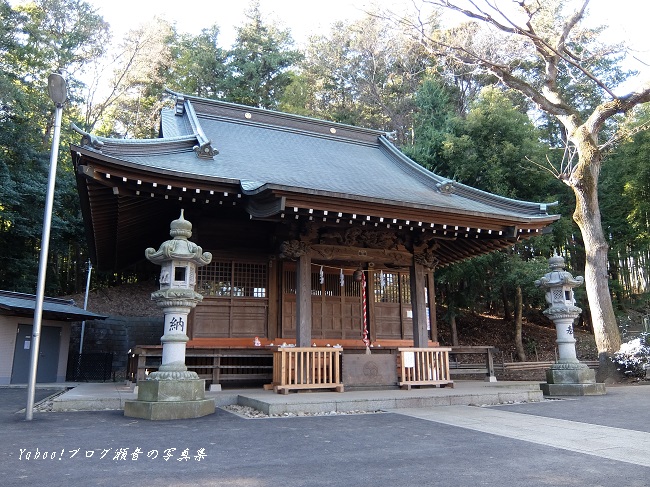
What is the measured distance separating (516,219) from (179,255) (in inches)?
255

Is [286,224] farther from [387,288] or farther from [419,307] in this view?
[387,288]

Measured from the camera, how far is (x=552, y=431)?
494cm

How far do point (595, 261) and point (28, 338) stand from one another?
52.1ft

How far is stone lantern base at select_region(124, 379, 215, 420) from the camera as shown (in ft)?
18.9

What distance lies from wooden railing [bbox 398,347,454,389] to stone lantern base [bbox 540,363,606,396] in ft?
6.64

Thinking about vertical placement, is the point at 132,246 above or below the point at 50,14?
below

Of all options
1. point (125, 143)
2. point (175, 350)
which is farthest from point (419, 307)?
point (125, 143)

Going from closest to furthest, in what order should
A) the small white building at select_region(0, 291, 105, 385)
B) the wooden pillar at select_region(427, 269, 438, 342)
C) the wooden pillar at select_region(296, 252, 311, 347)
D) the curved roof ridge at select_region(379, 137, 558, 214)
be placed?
the wooden pillar at select_region(296, 252, 311, 347), the curved roof ridge at select_region(379, 137, 558, 214), the wooden pillar at select_region(427, 269, 438, 342), the small white building at select_region(0, 291, 105, 385)

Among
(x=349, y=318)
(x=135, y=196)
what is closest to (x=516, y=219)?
(x=349, y=318)

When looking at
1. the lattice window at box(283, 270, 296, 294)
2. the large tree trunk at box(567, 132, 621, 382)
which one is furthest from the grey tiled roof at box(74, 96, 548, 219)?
the large tree trunk at box(567, 132, 621, 382)

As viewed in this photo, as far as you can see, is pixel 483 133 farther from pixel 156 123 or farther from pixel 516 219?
pixel 156 123

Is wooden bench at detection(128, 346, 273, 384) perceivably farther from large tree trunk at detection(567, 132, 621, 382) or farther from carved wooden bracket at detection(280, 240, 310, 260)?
large tree trunk at detection(567, 132, 621, 382)

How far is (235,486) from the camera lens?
9.67 feet

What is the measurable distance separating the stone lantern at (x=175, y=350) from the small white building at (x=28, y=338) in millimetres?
7783
